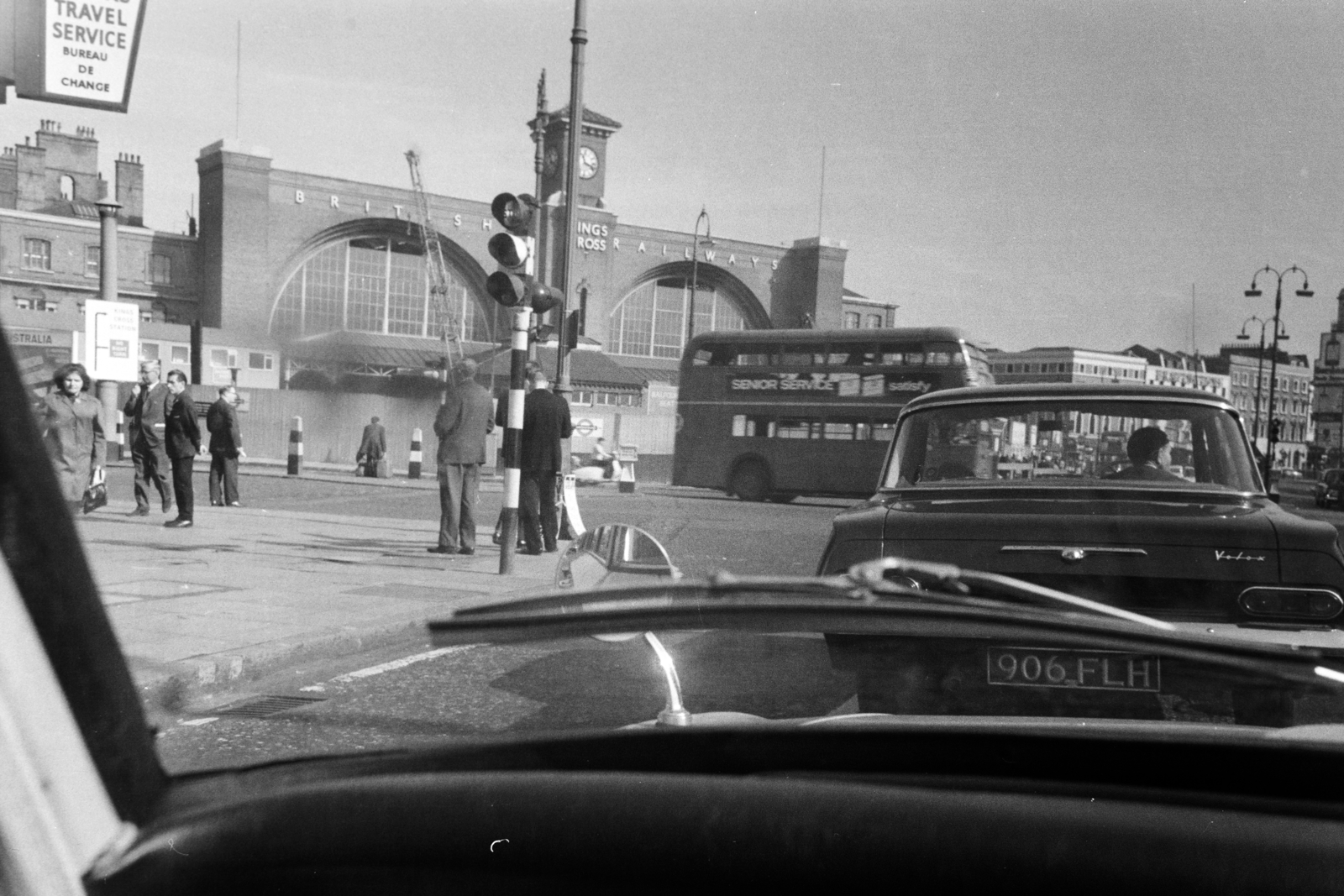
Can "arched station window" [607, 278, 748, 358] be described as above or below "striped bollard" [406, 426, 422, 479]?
above

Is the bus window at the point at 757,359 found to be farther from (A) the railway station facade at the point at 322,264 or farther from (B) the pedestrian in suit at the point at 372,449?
(B) the pedestrian in suit at the point at 372,449

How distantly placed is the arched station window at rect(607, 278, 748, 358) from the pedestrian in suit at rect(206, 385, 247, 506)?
0.62 m

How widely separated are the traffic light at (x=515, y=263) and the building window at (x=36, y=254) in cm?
46

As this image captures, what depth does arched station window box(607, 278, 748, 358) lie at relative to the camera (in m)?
1.96

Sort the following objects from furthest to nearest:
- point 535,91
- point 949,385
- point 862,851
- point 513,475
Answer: point 513,475
point 949,385
point 535,91
point 862,851

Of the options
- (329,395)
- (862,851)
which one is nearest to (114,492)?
(329,395)

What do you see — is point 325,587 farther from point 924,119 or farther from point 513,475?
point 513,475

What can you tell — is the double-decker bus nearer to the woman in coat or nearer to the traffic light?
the traffic light

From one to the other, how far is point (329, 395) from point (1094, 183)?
Result: 3.37ft

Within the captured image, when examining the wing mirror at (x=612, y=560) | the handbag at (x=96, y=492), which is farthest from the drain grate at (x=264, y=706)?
the wing mirror at (x=612, y=560)

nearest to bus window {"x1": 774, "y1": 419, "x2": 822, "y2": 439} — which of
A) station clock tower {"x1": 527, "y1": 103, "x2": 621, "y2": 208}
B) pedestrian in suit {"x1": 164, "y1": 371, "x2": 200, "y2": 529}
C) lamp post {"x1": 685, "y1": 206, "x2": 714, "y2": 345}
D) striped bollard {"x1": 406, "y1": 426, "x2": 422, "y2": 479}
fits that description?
lamp post {"x1": 685, "y1": 206, "x2": 714, "y2": 345}

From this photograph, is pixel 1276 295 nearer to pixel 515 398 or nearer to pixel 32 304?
pixel 515 398

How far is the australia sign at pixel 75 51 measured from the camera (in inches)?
42.5

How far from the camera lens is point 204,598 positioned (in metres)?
2.03
